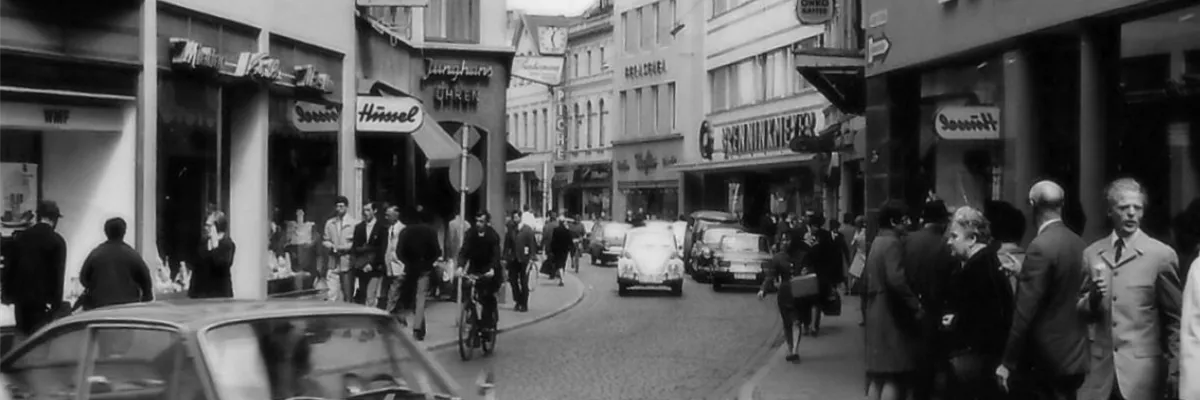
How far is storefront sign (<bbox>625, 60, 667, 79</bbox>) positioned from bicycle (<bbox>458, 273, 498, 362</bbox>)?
5654 centimetres

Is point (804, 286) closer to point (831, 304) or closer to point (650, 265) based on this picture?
point (831, 304)

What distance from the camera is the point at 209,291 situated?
17.8m

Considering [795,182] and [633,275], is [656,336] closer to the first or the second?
[633,275]

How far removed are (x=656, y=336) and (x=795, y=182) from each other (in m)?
33.3

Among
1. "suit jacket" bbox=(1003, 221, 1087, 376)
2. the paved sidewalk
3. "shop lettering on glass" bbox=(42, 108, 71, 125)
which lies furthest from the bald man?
"shop lettering on glass" bbox=(42, 108, 71, 125)

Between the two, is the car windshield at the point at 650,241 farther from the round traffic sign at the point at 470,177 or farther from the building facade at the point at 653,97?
the building facade at the point at 653,97

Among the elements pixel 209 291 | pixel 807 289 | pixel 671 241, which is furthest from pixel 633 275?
pixel 209 291

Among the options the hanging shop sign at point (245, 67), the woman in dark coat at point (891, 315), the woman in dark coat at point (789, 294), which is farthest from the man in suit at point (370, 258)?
the woman in dark coat at point (891, 315)

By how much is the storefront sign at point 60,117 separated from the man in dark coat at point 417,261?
378 centimetres

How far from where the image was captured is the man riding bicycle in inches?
802

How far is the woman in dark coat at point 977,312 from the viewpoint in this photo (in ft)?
33.3

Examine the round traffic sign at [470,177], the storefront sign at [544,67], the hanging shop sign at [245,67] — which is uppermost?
the storefront sign at [544,67]

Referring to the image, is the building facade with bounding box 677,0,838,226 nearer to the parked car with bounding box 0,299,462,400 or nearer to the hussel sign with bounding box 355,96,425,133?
the hussel sign with bounding box 355,96,425,133

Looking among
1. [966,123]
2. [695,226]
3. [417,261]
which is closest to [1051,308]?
[966,123]
